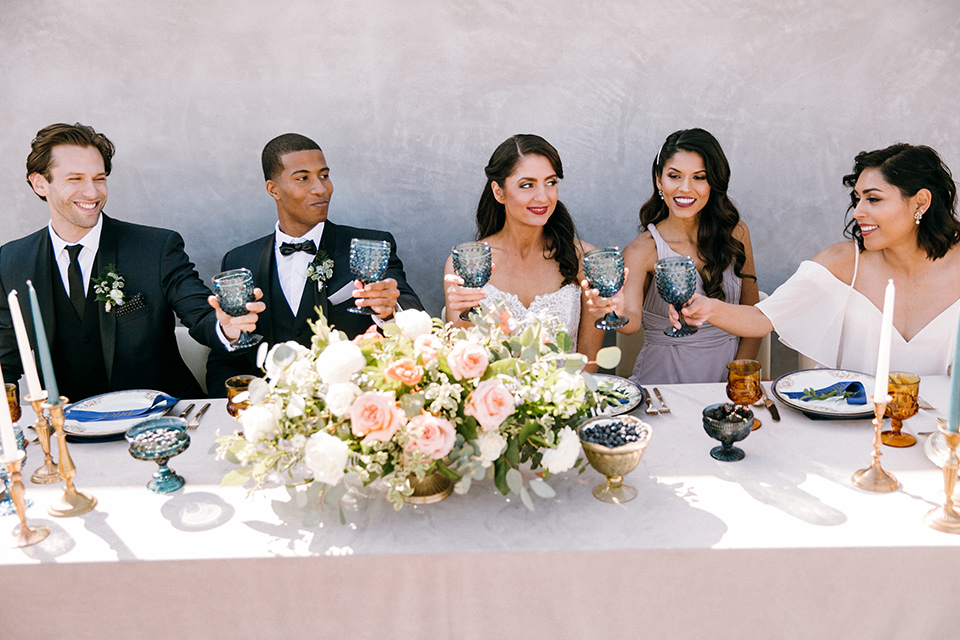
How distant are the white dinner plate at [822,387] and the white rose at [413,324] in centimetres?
107

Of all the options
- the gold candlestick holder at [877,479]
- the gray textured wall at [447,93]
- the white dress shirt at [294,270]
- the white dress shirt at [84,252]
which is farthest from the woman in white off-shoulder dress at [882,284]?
the white dress shirt at [84,252]

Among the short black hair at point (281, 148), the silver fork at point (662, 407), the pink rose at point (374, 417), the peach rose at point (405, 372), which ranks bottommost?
the silver fork at point (662, 407)

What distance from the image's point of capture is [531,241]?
313cm

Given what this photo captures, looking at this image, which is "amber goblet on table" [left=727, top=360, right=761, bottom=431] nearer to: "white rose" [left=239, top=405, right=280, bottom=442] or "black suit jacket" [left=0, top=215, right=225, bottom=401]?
"white rose" [left=239, top=405, right=280, bottom=442]

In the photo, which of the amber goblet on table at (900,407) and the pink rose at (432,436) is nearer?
the pink rose at (432,436)

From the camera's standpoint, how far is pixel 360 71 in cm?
350

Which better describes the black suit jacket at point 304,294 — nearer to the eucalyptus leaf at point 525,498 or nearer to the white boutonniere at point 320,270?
the white boutonniere at point 320,270

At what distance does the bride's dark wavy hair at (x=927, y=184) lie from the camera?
2.56 m

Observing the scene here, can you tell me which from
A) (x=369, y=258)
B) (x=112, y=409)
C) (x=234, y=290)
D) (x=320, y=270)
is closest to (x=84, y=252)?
(x=320, y=270)

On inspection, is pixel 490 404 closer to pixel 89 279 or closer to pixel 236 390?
pixel 236 390

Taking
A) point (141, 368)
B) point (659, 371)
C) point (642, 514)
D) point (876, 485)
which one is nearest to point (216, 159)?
point (141, 368)

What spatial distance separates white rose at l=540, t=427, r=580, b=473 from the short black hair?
2.23 meters

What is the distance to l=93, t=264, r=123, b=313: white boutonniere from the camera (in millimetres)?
2949

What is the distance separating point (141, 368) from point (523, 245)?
173 cm
